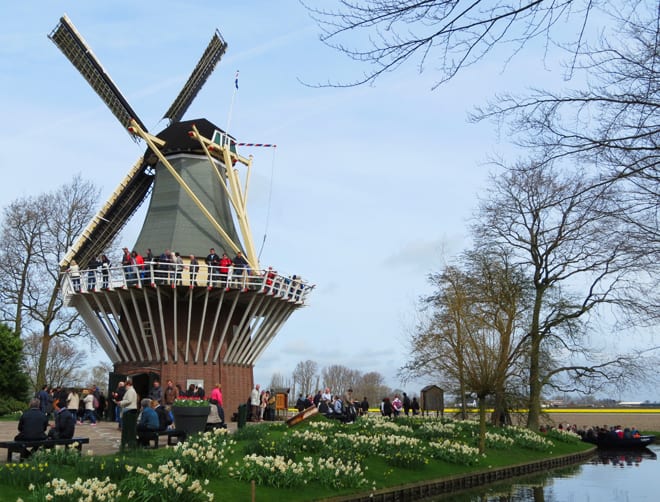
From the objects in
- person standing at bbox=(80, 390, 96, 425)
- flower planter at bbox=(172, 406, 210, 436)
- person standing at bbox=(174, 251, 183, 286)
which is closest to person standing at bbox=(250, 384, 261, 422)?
person standing at bbox=(174, 251, 183, 286)

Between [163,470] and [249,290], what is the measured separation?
56.1ft

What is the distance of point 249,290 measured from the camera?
87.0 ft

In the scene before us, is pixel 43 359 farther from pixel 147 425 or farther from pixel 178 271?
pixel 147 425

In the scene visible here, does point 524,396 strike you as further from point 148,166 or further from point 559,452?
point 148,166

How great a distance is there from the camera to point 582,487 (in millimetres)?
17156

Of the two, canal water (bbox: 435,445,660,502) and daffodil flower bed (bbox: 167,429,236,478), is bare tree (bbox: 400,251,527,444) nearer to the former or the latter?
canal water (bbox: 435,445,660,502)

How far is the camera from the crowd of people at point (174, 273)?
25.4m

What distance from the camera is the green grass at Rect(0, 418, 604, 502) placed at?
9.98 metres

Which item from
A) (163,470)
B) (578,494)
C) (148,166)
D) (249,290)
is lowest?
(578,494)

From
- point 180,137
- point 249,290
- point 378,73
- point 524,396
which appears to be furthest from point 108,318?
point 378,73

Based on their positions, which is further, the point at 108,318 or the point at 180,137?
the point at 180,137

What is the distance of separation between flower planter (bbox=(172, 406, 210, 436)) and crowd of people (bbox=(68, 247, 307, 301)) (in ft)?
32.9

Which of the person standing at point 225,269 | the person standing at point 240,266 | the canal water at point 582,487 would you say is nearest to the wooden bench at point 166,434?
the canal water at point 582,487

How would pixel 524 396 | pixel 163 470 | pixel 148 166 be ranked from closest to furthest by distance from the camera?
pixel 163 470, pixel 524 396, pixel 148 166
